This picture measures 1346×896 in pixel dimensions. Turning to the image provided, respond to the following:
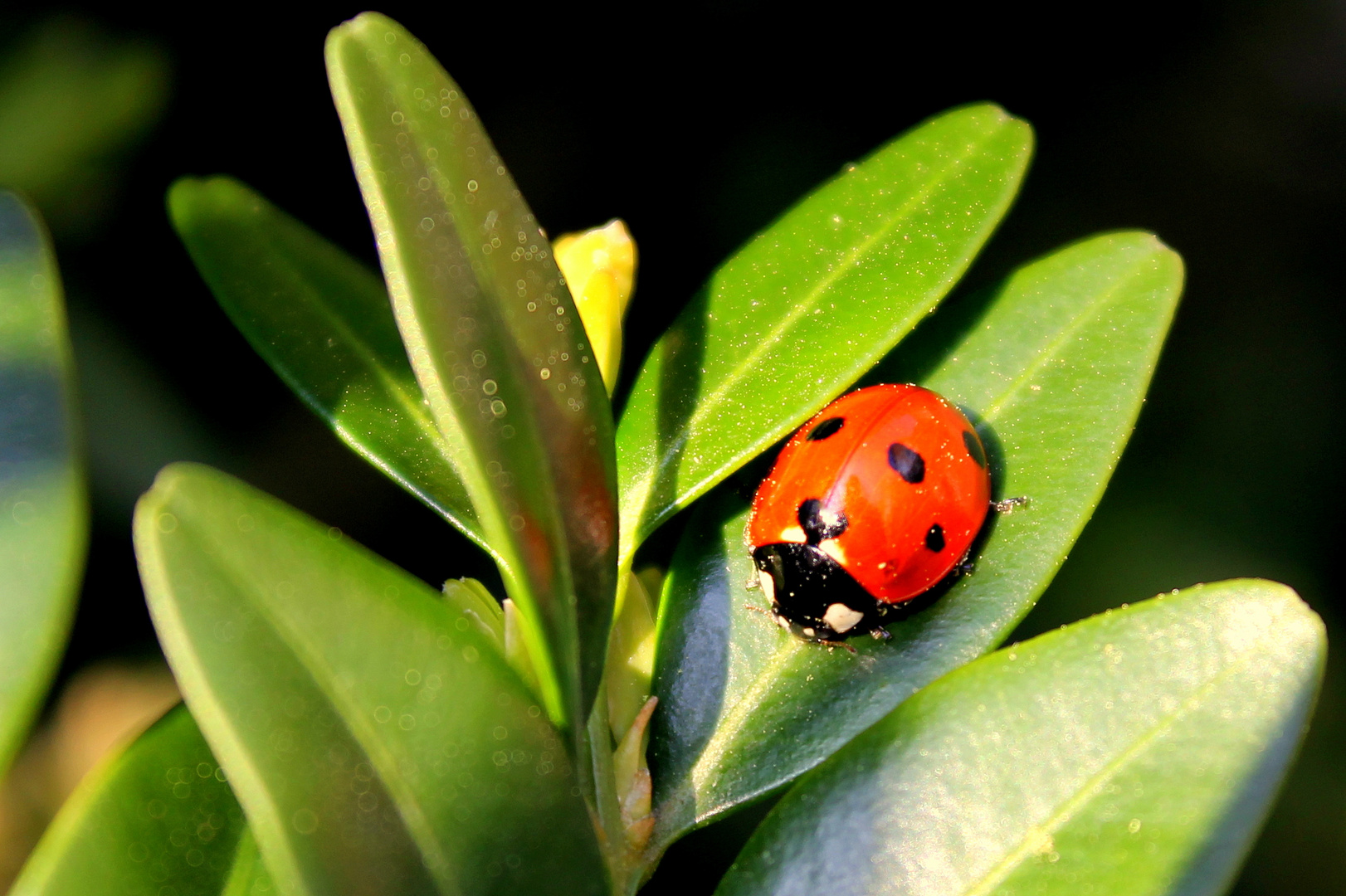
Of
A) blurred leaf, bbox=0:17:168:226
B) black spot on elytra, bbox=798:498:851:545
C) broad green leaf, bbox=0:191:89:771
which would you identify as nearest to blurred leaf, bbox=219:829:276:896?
broad green leaf, bbox=0:191:89:771

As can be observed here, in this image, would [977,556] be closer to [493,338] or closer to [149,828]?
[493,338]

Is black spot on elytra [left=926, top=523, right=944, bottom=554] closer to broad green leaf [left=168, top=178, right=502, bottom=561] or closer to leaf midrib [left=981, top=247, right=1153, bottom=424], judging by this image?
leaf midrib [left=981, top=247, right=1153, bottom=424]

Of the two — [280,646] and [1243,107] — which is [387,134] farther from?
[1243,107]

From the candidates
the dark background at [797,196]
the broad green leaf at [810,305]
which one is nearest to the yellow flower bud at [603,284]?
the broad green leaf at [810,305]

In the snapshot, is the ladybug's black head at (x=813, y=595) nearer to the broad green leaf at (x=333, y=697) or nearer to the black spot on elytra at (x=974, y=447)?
the black spot on elytra at (x=974, y=447)

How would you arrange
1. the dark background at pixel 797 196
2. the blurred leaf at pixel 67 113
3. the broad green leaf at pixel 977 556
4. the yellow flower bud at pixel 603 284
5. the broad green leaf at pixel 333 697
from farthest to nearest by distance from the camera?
the dark background at pixel 797 196 < the blurred leaf at pixel 67 113 < the yellow flower bud at pixel 603 284 < the broad green leaf at pixel 977 556 < the broad green leaf at pixel 333 697

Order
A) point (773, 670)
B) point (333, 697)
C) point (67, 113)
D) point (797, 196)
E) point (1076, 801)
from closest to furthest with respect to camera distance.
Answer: point (333, 697) → point (1076, 801) → point (773, 670) → point (67, 113) → point (797, 196)

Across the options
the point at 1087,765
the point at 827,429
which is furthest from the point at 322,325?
the point at 1087,765
